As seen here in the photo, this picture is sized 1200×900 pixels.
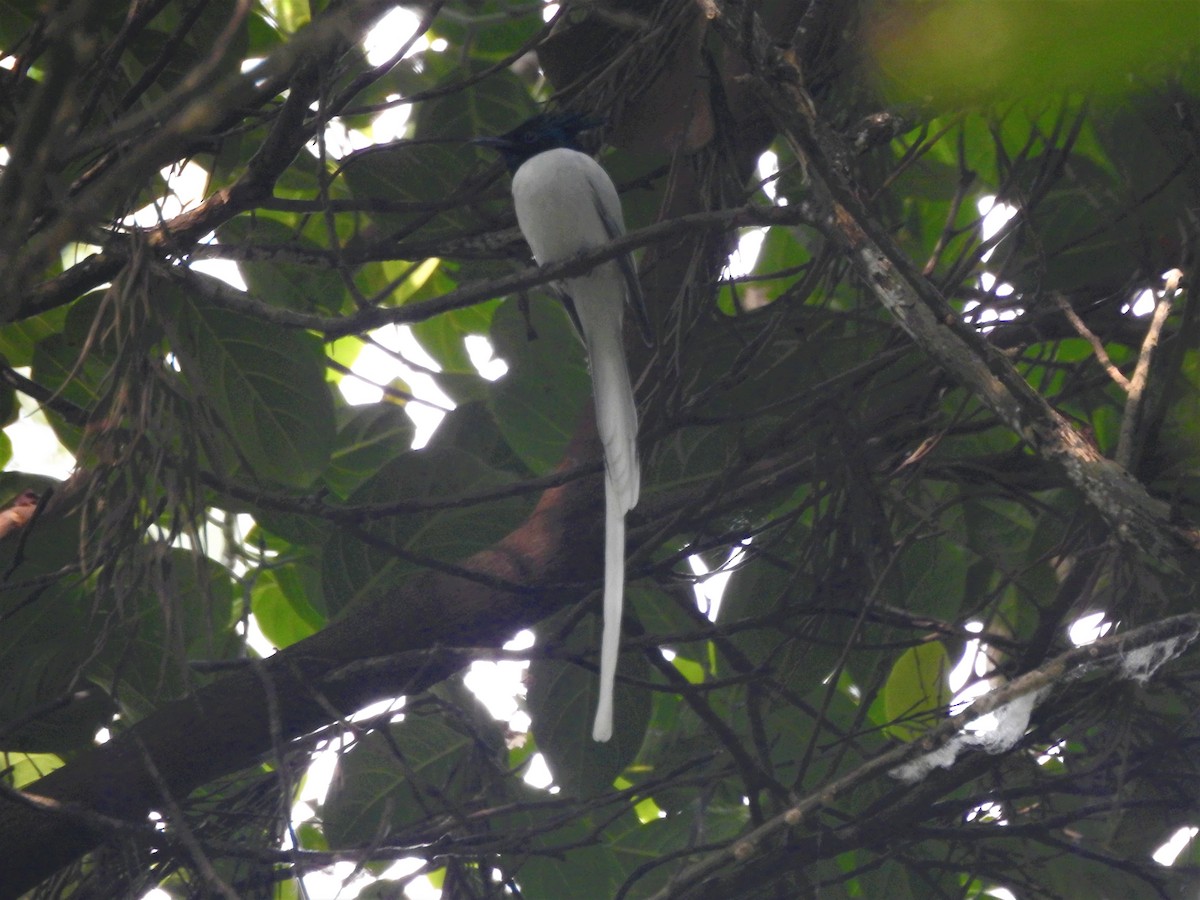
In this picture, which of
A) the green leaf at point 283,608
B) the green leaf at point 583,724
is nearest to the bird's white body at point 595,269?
the green leaf at point 583,724

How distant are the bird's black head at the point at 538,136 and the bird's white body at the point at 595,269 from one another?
1.8 inches

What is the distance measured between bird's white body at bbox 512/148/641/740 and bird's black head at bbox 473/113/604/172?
47mm

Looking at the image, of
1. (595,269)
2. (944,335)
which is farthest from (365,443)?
(944,335)

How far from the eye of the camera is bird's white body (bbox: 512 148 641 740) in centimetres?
225

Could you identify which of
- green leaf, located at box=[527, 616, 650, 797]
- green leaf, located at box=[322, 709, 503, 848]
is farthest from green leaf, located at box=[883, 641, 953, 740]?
green leaf, located at box=[322, 709, 503, 848]

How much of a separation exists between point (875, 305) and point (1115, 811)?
1216 mm

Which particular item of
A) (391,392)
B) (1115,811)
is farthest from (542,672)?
(1115,811)

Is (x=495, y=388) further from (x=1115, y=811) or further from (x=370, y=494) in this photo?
(x=1115, y=811)

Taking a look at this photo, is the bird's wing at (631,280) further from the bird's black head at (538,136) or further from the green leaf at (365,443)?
the green leaf at (365,443)

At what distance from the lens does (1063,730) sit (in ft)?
8.71

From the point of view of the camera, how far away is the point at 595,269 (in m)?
2.76

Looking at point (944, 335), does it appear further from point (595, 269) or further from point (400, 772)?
point (400, 772)

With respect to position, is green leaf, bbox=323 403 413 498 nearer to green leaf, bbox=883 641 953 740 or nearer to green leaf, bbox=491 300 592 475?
green leaf, bbox=491 300 592 475

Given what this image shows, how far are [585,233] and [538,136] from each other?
27cm
